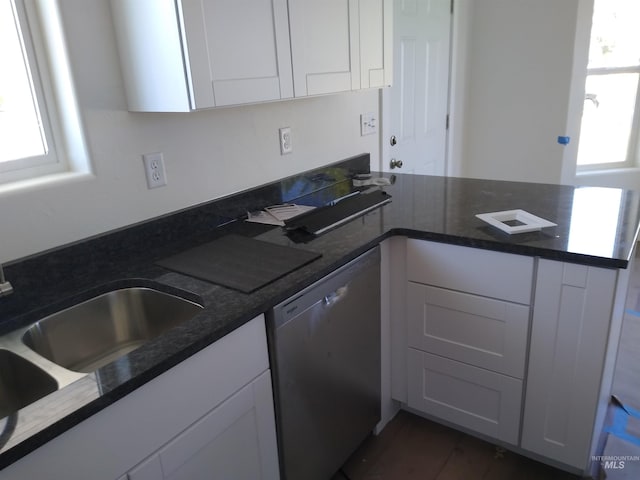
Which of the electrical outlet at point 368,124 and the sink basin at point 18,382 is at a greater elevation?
the electrical outlet at point 368,124

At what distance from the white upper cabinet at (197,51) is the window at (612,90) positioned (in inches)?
111

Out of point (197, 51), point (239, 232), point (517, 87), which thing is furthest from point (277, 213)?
point (517, 87)

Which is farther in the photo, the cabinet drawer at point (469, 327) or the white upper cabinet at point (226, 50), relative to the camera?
the cabinet drawer at point (469, 327)

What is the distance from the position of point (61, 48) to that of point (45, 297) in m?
0.68

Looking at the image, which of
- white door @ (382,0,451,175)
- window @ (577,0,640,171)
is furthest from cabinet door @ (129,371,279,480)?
window @ (577,0,640,171)

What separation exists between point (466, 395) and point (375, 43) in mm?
1424

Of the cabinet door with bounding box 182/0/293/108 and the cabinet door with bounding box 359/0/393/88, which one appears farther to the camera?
the cabinet door with bounding box 359/0/393/88

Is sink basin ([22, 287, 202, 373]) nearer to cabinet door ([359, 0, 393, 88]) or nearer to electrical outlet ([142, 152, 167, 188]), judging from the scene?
electrical outlet ([142, 152, 167, 188])

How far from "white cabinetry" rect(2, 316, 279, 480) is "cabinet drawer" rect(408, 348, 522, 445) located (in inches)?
29.0

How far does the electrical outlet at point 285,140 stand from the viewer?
204 centimetres

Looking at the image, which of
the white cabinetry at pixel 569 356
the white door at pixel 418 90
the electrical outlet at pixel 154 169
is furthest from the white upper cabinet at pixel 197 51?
the white door at pixel 418 90

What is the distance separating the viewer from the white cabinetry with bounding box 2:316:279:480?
2.95ft

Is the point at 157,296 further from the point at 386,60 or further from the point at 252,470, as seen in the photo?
the point at 386,60

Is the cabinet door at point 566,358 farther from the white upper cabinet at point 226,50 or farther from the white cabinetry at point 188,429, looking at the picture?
the white upper cabinet at point 226,50
